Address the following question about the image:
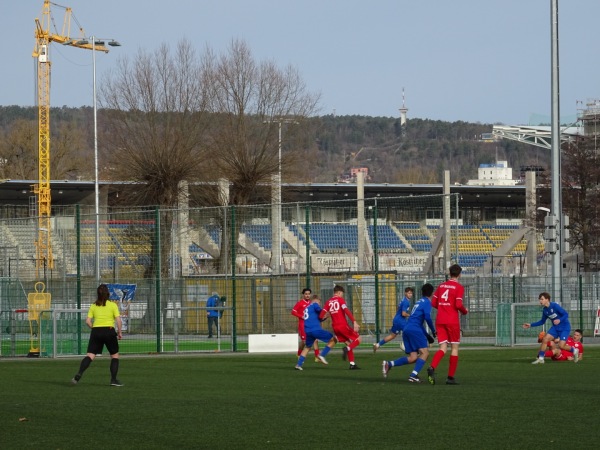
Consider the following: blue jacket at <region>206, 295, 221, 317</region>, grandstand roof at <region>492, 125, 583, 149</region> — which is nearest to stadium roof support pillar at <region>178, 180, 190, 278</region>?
blue jacket at <region>206, 295, 221, 317</region>

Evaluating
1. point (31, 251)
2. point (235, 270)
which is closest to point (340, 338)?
point (235, 270)

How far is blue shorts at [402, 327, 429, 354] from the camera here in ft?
65.8

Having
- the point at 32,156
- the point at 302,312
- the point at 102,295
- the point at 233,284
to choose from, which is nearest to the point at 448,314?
the point at 102,295

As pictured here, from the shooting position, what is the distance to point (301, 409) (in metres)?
15.1

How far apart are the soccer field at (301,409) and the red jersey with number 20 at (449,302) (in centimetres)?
109

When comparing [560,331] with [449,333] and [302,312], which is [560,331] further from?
[449,333]

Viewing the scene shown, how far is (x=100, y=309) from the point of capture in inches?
768

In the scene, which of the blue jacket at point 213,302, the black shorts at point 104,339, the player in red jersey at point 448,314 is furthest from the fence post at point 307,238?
the player in red jersey at point 448,314

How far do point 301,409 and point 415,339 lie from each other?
545 centimetres

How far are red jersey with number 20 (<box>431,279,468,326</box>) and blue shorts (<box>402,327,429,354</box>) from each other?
1187 mm

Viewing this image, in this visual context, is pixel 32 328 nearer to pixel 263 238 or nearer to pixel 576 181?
pixel 263 238

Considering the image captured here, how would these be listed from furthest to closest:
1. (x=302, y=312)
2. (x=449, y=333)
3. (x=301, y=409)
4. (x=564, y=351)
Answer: (x=564, y=351), (x=302, y=312), (x=449, y=333), (x=301, y=409)

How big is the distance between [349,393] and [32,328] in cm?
1561

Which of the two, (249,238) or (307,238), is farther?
(249,238)
